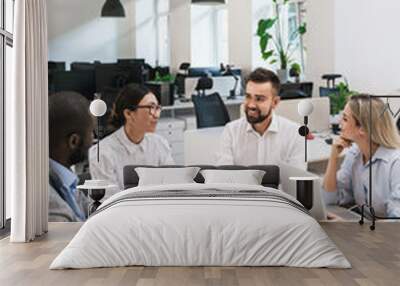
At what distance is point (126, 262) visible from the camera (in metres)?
5.24

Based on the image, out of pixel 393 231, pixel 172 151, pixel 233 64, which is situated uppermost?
pixel 233 64

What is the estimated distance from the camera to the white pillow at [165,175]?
7.23 meters

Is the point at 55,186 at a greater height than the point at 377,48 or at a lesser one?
lesser

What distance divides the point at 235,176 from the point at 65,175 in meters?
1.55

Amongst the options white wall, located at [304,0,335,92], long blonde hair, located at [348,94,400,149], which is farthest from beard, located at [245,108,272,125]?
long blonde hair, located at [348,94,400,149]

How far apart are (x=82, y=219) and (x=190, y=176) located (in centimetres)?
107

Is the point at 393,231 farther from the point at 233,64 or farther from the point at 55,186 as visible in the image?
the point at 55,186

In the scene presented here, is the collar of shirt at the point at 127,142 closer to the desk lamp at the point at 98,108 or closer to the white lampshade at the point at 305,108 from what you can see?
the desk lamp at the point at 98,108

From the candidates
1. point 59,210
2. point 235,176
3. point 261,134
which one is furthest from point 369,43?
point 59,210

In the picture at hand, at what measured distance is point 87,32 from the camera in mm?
7266

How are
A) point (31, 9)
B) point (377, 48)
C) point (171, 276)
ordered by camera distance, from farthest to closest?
point (377, 48) → point (31, 9) → point (171, 276)

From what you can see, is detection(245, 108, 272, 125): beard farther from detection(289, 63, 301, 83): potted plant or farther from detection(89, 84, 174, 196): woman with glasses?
detection(89, 84, 174, 196): woman with glasses

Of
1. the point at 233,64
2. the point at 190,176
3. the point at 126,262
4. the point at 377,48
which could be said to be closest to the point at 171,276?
the point at 126,262

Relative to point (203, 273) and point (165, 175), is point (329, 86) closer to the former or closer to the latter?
point (165, 175)
